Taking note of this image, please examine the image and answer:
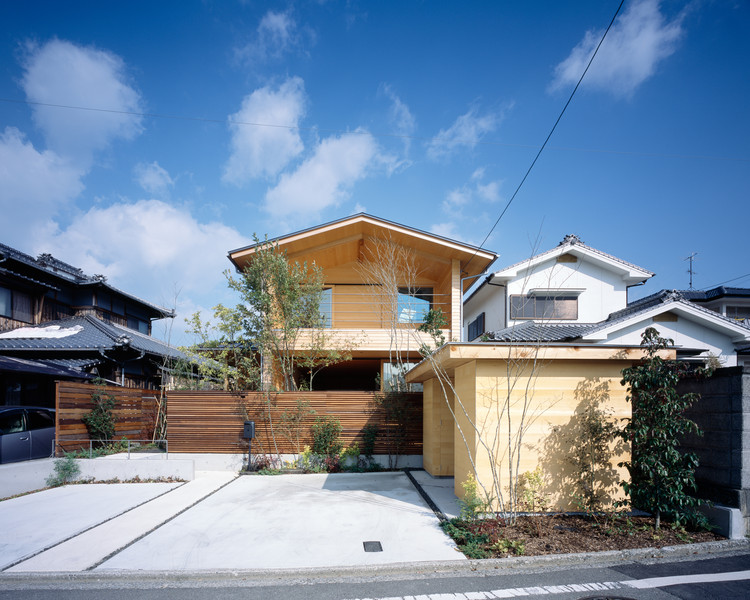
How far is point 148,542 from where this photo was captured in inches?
200

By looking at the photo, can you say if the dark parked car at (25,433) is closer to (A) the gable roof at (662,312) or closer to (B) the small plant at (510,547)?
(B) the small plant at (510,547)

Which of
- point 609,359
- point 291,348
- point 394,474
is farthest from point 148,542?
point 609,359

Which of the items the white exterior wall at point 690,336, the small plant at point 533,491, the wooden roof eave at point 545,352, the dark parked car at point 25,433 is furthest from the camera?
the white exterior wall at point 690,336

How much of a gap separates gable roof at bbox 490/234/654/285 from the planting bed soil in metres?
9.91

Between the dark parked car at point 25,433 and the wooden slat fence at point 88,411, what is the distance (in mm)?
235

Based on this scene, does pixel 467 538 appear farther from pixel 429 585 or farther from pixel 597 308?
pixel 597 308

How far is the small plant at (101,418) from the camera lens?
9672mm

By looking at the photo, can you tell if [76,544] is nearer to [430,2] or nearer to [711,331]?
[430,2]

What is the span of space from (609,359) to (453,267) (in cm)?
690

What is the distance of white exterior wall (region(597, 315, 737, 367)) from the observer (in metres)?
11.9

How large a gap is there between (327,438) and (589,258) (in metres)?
11.1

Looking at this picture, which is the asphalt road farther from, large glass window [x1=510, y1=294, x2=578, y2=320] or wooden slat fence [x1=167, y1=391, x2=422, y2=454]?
large glass window [x1=510, y1=294, x2=578, y2=320]

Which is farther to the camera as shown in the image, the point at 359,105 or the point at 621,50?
the point at 359,105

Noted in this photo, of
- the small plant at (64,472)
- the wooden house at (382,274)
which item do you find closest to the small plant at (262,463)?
the wooden house at (382,274)
